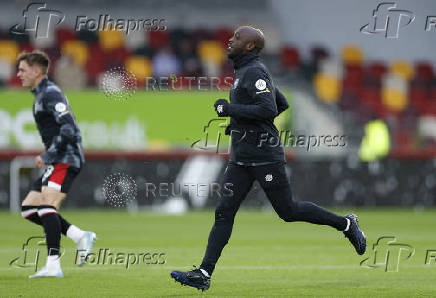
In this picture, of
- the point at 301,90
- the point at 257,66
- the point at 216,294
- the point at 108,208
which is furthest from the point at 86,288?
the point at 301,90

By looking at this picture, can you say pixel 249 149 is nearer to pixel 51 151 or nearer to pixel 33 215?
pixel 51 151

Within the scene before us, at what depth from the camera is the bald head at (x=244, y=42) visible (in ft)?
30.2

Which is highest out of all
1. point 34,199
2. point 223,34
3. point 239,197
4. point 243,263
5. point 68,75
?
point 223,34

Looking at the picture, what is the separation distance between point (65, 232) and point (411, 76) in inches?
900

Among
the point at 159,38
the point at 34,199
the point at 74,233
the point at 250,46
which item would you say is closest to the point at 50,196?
the point at 34,199

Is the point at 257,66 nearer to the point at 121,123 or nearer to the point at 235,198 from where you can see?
the point at 235,198

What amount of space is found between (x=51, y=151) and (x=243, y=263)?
9.35 ft

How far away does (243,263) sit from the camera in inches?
483

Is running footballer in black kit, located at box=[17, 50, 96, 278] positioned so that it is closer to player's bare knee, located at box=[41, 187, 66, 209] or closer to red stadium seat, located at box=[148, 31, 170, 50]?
player's bare knee, located at box=[41, 187, 66, 209]

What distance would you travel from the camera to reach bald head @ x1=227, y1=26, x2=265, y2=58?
920 cm

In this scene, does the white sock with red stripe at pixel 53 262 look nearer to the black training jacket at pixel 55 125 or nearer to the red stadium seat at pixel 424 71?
the black training jacket at pixel 55 125

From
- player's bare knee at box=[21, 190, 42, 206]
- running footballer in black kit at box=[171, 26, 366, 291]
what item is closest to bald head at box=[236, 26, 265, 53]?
running footballer in black kit at box=[171, 26, 366, 291]

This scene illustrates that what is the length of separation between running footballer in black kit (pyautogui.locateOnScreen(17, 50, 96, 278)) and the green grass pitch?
50 centimetres

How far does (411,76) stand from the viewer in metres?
32.4
